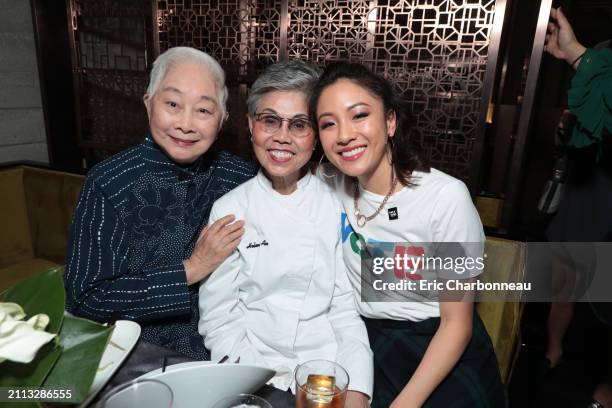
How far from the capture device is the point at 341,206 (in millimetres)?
1685

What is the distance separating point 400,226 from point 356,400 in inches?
23.6

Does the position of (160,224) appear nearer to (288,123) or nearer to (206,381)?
(288,123)

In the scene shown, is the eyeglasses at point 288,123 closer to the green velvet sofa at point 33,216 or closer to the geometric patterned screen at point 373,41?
the geometric patterned screen at point 373,41

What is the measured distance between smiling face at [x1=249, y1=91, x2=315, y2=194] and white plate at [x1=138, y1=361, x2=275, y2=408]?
2.63 ft

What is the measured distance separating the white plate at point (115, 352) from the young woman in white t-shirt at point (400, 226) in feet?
2.66

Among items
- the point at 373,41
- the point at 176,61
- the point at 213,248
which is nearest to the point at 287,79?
the point at 176,61

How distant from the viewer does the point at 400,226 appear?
4.97 ft

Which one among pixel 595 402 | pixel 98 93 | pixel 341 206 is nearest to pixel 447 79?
pixel 341 206

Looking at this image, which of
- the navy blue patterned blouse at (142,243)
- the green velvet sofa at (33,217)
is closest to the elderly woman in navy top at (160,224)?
the navy blue patterned blouse at (142,243)

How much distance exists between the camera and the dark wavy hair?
4.82ft

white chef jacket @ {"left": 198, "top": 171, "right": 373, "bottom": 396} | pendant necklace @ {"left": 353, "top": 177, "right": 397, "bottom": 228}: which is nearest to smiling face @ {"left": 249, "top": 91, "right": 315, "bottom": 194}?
white chef jacket @ {"left": 198, "top": 171, "right": 373, "bottom": 396}

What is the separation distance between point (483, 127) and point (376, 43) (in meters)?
0.97

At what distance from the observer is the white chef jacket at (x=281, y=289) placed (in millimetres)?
1562

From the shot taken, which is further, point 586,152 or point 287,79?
point 586,152
